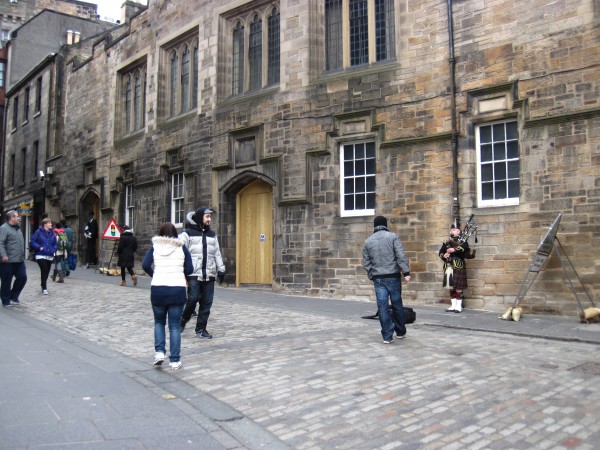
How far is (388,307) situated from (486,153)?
18.0 feet

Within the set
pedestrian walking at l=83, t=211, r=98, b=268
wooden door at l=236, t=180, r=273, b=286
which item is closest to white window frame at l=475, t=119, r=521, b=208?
wooden door at l=236, t=180, r=273, b=286

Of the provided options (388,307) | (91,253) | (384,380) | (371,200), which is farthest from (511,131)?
(91,253)

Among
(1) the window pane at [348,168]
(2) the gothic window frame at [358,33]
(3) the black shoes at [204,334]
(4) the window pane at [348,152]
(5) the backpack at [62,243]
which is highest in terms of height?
(2) the gothic window frame at [358,33]

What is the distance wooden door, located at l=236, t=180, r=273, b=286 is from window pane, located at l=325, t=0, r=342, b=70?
12.3 ft

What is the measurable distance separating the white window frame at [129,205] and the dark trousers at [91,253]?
12.0 feet

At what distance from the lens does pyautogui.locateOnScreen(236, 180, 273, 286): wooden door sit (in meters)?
15.5

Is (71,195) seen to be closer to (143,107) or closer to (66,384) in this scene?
(143,107)

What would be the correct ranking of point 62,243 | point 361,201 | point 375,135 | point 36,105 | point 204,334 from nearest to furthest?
point 204,334 < point 375,135 < point 361,201 < point 62,243 < point 36,105

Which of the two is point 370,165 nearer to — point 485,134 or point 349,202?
point 349,202

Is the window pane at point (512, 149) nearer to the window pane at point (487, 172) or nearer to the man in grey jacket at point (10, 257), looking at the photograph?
the window pane at point (487, 172)

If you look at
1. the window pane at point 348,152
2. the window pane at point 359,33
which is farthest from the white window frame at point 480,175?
the window pane at point 359,33

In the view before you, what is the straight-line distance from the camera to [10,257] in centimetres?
1098

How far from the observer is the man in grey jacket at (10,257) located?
10.9 m

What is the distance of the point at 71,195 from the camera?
85.0 ft
